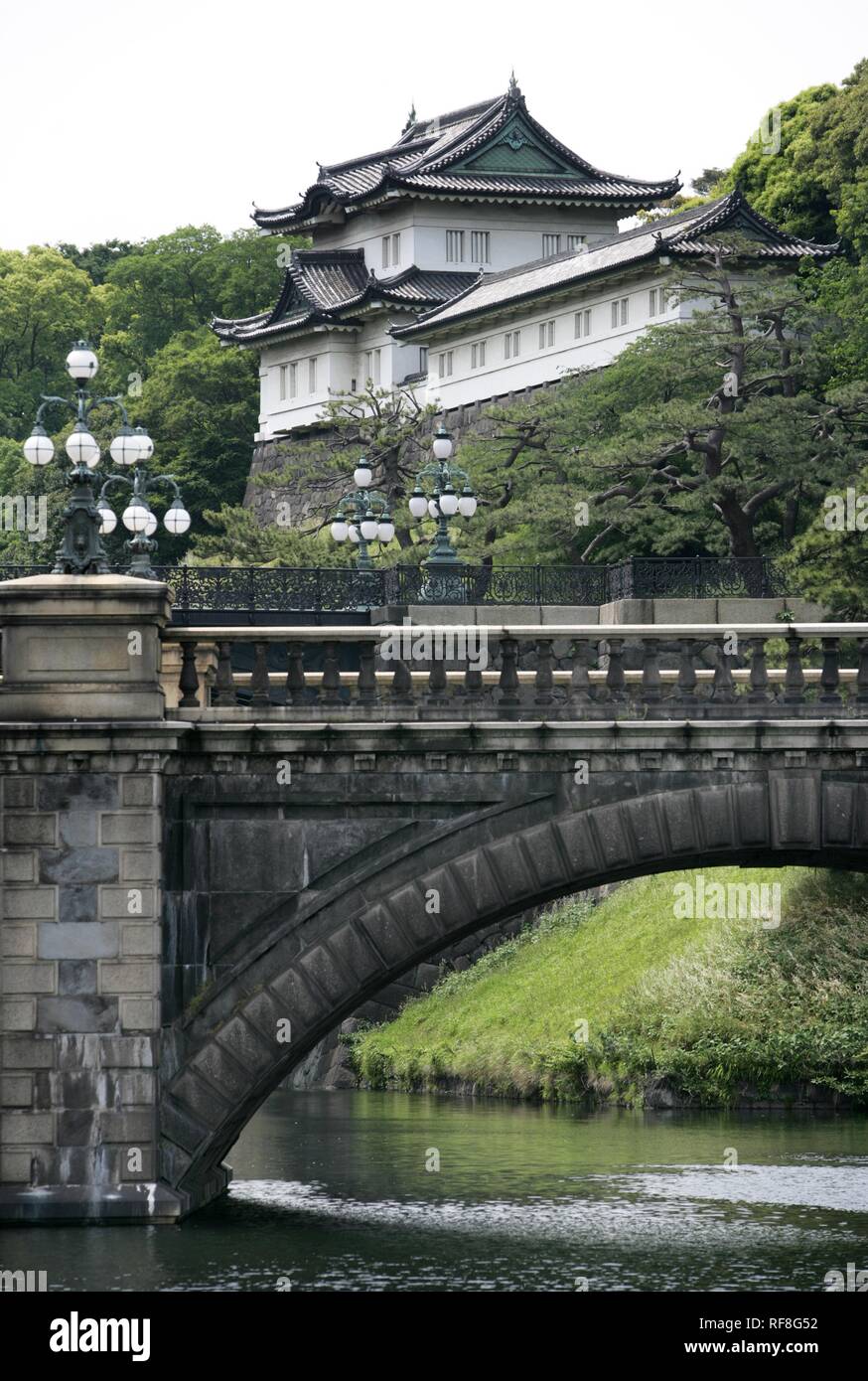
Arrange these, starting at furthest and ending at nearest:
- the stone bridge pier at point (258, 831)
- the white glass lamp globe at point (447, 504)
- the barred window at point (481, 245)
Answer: the barred window at point (481, 245) < the white glass lamp globe at point (447, 504) < the stone bridge pier at point (258, 831)

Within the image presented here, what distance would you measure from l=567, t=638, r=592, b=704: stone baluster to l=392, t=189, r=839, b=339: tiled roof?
34.7m

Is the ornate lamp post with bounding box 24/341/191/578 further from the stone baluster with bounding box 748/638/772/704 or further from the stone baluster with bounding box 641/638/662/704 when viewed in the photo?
the stone baluster with bounding box 748/638/772/704

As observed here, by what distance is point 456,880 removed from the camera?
80.2ft

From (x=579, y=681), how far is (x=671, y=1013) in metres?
17.5

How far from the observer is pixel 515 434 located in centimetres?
5775

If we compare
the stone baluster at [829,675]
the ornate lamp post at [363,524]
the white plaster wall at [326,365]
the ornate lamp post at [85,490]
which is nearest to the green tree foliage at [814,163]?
the white plaster wall at [326,365]

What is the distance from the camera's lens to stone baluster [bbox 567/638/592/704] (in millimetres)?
24656

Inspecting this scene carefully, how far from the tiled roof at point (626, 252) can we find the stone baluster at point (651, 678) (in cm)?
→ 3449

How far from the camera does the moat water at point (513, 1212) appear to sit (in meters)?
22.5

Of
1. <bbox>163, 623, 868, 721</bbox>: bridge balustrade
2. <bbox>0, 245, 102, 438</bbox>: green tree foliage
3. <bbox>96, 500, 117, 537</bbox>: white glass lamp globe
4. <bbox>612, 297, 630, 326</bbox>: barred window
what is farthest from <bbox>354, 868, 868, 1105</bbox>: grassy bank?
<bbox>0, 245, 102, 438</bbox>: green tree foliage

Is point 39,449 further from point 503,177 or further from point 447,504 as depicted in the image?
point 503,177

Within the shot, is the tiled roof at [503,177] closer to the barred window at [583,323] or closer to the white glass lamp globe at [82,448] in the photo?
the barred window at [583,323]

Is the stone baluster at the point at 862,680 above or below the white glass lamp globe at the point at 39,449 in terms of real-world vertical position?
below

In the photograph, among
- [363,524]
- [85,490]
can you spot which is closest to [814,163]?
[363,524]
